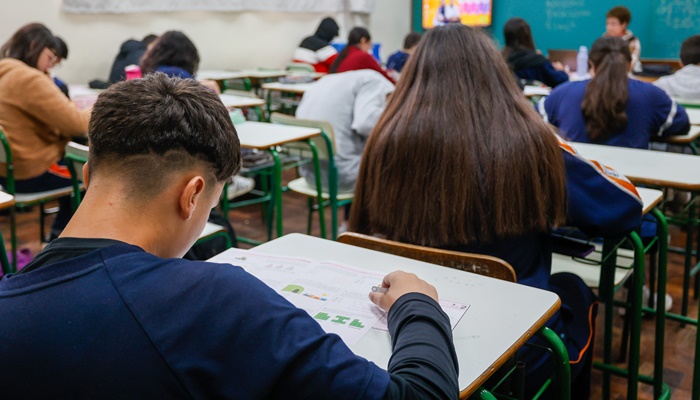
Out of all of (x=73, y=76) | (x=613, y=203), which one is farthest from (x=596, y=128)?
(x=73, y=76)

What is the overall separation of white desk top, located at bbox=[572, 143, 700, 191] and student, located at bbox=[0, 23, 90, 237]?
7.04 ft

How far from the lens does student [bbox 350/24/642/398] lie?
155 cm

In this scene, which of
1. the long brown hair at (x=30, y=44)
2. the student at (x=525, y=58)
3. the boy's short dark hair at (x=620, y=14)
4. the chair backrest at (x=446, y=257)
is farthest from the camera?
the boy's short dark hair at (x=620, y=14)

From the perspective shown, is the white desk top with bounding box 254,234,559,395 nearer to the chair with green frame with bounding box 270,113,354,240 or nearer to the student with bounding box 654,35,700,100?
the chair with green frame with bounding box 270,113,354,240

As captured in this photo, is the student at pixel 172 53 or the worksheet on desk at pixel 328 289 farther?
the student at pixel 172 53

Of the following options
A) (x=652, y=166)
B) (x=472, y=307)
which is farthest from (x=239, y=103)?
(x=472, y=307)

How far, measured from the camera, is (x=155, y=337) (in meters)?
0.74

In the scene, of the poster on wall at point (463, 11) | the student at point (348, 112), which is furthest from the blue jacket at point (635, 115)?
the poster on wall at point (463, 11)

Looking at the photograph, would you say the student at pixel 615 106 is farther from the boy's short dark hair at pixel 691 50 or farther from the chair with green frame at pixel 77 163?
the chair with green frame at pixel 77 163

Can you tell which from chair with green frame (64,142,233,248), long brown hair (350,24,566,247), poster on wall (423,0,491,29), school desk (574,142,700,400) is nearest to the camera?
long brown hair (350,24,566,247)

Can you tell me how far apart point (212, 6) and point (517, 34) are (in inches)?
149

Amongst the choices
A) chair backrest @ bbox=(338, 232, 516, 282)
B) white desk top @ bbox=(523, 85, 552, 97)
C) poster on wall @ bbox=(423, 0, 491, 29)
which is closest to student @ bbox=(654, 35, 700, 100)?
white desk top @ bbox=(523, 85, 552, 97)

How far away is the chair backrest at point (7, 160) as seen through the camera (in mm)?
2941

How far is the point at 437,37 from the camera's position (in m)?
1.70
